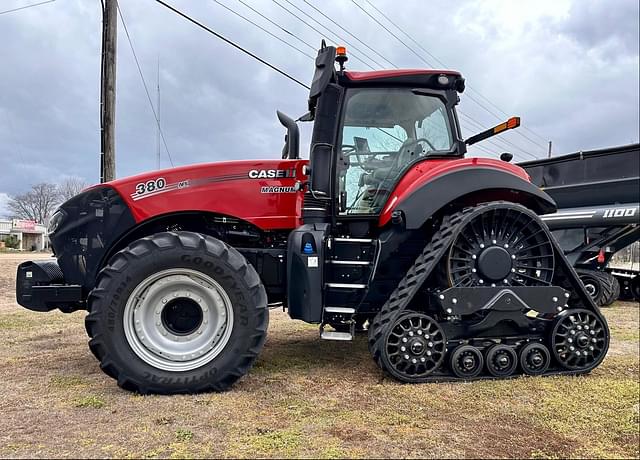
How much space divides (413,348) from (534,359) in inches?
42.1

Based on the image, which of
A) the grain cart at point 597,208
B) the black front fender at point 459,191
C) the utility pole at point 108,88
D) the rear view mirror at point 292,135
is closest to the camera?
the black front fender at point 459,191

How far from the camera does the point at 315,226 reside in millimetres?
4117

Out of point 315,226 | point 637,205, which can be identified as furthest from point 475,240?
point 637,205

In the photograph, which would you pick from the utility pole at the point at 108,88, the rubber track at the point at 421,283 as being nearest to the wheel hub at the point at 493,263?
the rubber track at the point at 421,283

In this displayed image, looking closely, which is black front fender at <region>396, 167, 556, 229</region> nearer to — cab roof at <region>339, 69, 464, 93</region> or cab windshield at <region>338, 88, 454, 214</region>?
cab windshield at <region>338, 88, 454, 214</region>

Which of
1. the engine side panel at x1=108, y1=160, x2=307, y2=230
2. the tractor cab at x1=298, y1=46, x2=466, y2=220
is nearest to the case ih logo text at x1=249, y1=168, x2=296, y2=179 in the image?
the engine side panel at x1=108, y1=160, x2=307, y2=230

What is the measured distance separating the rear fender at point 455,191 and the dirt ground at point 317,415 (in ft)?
4.44

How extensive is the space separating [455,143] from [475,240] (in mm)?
920

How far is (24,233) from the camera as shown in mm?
50219

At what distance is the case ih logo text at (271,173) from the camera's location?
420 centimetres

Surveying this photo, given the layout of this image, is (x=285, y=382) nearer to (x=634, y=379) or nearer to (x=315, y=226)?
(x=315, y=226)

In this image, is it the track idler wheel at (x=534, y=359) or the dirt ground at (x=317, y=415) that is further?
the track idler wheel at (x=534, y=359)

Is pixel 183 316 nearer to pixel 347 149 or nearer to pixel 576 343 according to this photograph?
pixel 347 149

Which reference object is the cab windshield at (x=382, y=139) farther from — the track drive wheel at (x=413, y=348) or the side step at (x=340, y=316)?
the track drive wheel at (x=413, y=348)
